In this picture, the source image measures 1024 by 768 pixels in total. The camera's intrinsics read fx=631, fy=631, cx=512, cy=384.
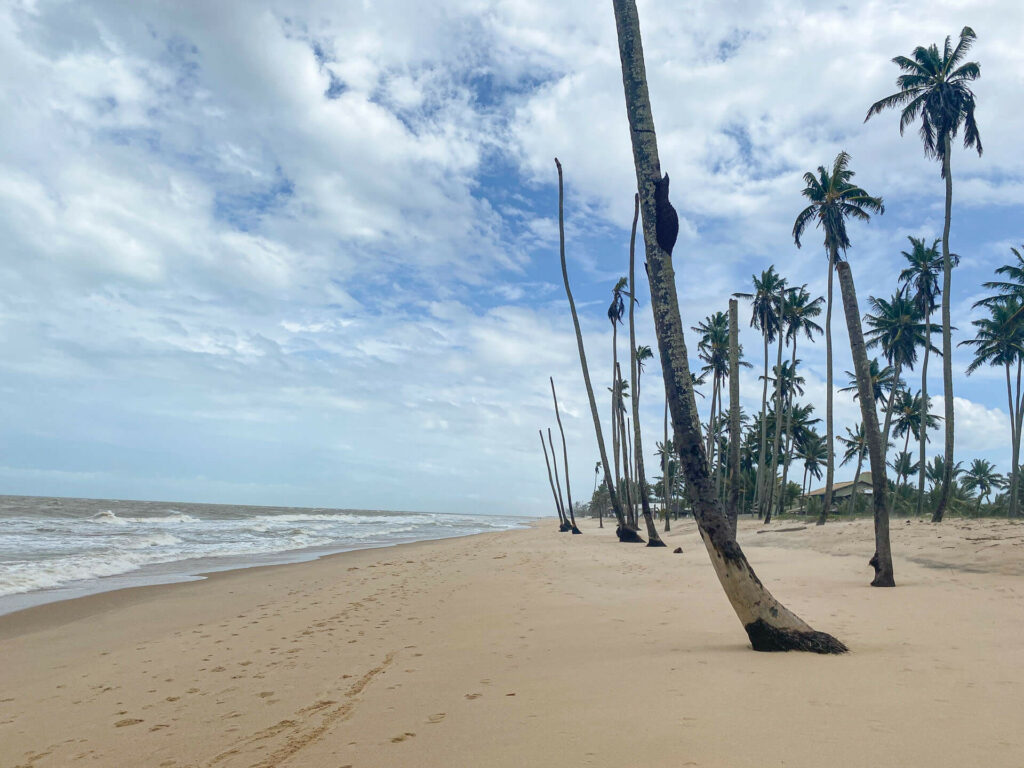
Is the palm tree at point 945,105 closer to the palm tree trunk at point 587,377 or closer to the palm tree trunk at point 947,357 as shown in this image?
the palm tree trunk at point 947,357

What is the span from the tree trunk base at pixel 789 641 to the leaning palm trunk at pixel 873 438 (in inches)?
198

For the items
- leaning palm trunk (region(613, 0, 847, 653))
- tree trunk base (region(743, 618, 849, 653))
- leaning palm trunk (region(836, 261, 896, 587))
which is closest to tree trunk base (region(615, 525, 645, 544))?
leaning palm trunk (region(836, 261, 896, 587))

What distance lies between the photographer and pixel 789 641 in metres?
5.31

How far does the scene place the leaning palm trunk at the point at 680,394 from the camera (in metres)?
5.40

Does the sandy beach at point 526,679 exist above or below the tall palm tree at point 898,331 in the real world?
below

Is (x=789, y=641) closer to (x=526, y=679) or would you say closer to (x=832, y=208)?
(x=526, y=679)

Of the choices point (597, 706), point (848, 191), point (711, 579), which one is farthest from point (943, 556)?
point (848, 191)

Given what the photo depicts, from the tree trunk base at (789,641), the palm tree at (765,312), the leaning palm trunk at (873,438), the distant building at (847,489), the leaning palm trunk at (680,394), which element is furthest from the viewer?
the distant building at (847,489)

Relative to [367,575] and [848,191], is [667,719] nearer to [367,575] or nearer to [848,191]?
[367,575]

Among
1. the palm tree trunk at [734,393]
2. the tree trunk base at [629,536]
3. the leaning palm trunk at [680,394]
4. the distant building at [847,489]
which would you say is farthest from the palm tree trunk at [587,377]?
the distant building at [847,489]

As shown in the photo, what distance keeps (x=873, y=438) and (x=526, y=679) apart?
7875 mm

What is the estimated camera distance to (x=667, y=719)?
12.2ft

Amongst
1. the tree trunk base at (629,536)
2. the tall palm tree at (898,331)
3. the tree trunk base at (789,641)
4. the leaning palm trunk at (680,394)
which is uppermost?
the tall palm tree at (898,331)

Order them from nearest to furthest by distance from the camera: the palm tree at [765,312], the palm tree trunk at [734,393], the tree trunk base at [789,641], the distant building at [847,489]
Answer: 1. the tree trunk base at [789,641]
2. the palm tree trunk at [734,393]
3. the palm tree at [765,312]
4. the distant building at [847,489]
